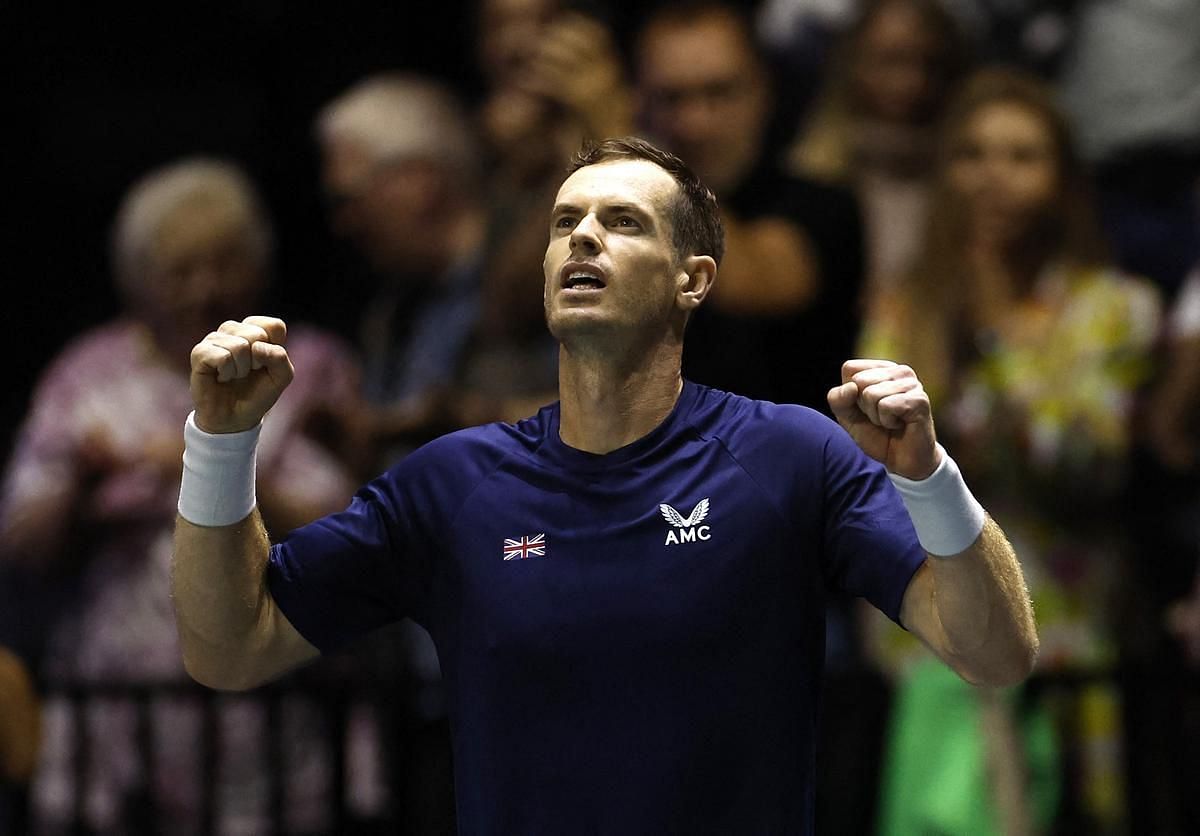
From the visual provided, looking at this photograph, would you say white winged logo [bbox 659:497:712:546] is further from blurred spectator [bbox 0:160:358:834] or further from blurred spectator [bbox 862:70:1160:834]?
blurred spectator [bbox 0:160:358:834]

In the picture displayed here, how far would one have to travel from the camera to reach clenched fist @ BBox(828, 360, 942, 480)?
285 cm

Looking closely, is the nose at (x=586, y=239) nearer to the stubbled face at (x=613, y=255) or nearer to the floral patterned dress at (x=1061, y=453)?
the stubbled face at (x=613, y=255)

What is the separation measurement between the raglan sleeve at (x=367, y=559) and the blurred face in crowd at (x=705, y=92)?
3679mm

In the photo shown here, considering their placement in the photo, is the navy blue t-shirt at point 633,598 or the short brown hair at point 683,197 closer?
the navy blue t-shirt at point 633,598

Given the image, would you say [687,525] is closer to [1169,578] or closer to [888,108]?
[1169,578]

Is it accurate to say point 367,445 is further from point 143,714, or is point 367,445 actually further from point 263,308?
point 143,714

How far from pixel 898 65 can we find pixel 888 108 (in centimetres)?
19

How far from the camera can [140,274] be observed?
738 cm

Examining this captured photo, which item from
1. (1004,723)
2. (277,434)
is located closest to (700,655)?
(1004,723)

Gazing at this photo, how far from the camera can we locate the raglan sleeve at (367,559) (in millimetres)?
3316

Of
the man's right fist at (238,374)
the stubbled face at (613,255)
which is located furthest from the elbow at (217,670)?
the stubbled face at (613,255)

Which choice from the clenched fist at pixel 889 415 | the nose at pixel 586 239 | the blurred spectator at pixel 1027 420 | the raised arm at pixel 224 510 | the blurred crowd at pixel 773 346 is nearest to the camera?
the clenched fist at pixel 889 415

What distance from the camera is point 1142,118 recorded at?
23.0 feet

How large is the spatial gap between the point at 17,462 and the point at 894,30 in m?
4.07
